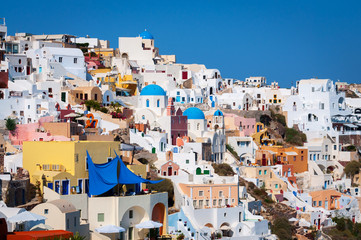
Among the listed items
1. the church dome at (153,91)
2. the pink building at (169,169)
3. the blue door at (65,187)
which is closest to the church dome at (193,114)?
the church dome at (153,91)

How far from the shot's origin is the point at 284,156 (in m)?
65.1

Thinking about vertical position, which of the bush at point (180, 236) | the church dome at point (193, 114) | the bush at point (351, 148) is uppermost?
the church dome at point (193, 114)

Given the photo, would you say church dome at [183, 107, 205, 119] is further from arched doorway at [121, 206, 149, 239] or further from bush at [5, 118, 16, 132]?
arched doorway at [121, 206, 149, 239]

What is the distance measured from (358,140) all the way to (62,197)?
140ft

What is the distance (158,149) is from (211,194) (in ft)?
25.3

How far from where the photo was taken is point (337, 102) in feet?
251

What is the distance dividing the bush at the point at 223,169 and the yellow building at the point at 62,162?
534 inches

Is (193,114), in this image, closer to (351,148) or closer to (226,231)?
(226,231)

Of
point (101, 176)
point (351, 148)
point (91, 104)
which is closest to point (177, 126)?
point (91, 104)

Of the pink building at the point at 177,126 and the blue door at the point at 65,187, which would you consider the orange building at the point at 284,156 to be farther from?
the blue door at the point at 65,187

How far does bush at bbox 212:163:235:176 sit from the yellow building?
1357 cm

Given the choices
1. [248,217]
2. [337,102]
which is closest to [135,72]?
[337,102]

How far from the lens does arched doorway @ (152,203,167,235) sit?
42.0 meters

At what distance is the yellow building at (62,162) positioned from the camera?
3995cm
